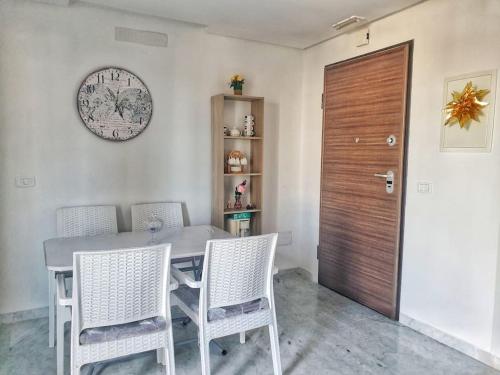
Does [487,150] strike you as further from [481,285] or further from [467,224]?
[481,285]

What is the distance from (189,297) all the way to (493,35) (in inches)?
99.7

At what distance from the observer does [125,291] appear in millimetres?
1854

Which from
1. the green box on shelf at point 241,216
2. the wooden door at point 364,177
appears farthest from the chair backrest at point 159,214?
the wooden door at point 364,177

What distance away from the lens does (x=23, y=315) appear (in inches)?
119

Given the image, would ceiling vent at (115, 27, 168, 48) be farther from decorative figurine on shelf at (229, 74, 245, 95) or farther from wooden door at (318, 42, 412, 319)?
wooden door at (318, 42, 412, 319)

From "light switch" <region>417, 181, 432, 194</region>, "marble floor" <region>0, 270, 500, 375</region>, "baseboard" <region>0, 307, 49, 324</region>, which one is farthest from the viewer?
"baseboard" <region>0, 307, 49, 324</region>

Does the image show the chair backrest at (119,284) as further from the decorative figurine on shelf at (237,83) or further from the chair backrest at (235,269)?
the decorative figurine on shelf at (237,83)

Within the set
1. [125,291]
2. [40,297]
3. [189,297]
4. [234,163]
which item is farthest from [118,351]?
[234,163]

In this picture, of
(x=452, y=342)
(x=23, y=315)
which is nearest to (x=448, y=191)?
(x=452, y=342)

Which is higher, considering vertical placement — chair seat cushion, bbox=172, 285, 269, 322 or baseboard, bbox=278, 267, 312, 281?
chair seat cushion, bbox=172, 285, 269, 322

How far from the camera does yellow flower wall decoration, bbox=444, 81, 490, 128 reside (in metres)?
2.49

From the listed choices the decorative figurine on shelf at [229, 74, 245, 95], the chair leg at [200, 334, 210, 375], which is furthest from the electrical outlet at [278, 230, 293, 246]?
the chair leg at [200, 334, 210, 375]

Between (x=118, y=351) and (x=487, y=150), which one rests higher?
(x=487, y=150)

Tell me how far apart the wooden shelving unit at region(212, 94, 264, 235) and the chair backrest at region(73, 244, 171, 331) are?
5.45ft
